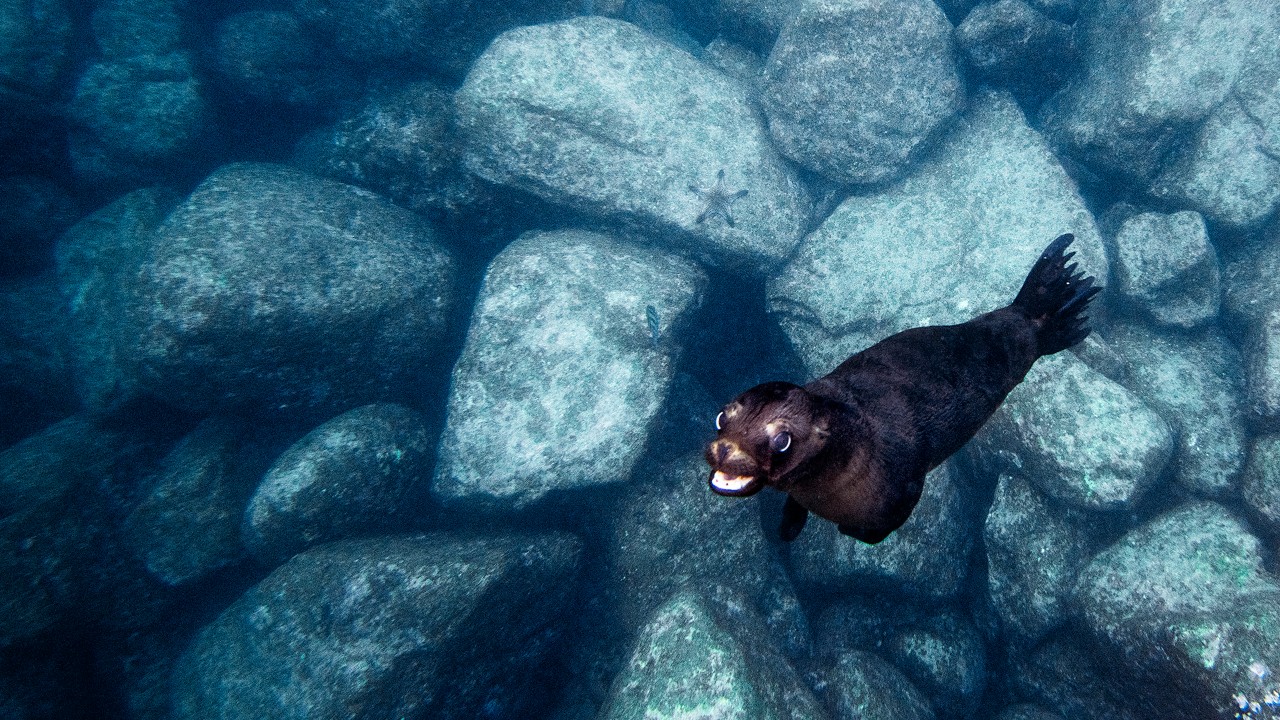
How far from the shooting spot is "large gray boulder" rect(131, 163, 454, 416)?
225 inches

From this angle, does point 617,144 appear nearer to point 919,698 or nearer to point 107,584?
point 919,698

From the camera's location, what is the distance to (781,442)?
1.53 meters

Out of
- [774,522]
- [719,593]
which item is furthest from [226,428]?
[774,522]

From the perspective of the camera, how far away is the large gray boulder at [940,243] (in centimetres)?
629

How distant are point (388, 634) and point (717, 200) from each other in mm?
5681

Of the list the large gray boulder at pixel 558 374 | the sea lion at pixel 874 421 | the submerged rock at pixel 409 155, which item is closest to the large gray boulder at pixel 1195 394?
the sea lion at pixel 874 421

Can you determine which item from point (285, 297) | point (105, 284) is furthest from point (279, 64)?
point (285, 297)

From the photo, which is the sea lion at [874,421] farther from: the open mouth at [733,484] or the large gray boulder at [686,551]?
the large gray boulder at [686,551]

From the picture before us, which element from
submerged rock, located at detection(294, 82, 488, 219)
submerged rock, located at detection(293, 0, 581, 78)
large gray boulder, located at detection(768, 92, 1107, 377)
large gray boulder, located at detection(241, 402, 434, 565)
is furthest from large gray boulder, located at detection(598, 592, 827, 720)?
submerged rock, located at detection(293, 0, 581, 78)

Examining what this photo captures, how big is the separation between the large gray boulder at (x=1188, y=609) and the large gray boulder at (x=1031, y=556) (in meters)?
0.20

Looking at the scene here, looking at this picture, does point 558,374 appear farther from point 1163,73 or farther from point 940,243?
point 1163,73

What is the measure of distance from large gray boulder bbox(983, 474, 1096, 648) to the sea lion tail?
355 centimetres

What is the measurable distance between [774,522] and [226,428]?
6431 millimetres

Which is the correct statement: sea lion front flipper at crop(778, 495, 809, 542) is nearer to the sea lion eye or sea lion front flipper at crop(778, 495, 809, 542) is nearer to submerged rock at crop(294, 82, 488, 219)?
the sea lion eye
